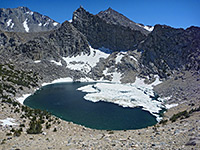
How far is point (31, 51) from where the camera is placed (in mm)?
108125

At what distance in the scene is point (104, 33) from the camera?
151m

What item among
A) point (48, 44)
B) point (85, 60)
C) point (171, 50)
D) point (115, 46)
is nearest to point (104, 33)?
point (115, 46)

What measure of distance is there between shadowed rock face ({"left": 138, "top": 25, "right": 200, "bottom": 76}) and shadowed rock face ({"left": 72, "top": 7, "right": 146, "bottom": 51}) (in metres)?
31.4

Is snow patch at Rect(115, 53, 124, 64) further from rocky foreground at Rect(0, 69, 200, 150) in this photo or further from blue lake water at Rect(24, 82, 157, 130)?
rocky foreground at Rect(0, 69, 200, 150)

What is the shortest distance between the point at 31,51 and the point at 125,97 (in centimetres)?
8578

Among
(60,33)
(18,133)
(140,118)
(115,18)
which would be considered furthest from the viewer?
(115,18)

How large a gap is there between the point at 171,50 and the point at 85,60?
234 ft

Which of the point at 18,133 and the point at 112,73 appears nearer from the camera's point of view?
the point at 18,133

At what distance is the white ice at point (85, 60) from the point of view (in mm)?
121606

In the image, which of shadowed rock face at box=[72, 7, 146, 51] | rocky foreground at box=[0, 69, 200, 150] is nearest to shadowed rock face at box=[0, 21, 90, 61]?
shadowed rock face at box=[72, 7, 146, 51]

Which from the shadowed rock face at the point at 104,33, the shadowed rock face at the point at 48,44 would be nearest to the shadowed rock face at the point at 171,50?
the shadowed rock face at the point at 104,33

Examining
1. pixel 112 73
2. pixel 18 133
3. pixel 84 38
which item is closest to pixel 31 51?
pixel 84 38

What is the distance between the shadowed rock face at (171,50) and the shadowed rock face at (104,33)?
103 feet

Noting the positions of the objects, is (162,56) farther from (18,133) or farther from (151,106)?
(18,133)
